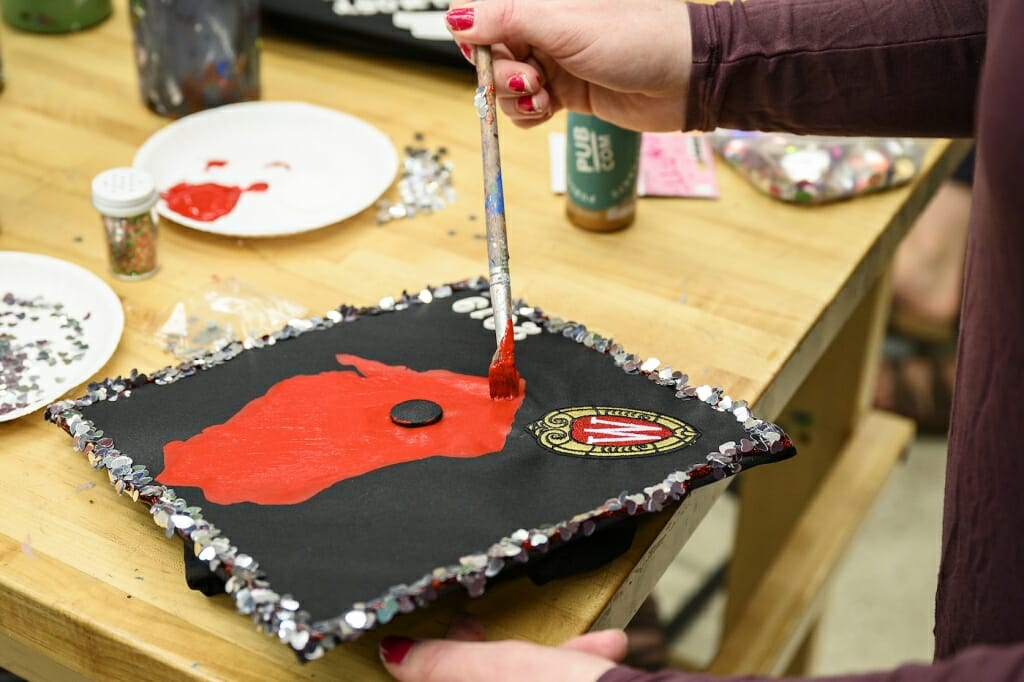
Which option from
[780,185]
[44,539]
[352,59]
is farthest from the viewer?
[352,59]

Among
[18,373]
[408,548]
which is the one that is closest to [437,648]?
[408,548]

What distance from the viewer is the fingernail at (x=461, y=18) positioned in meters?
1.00

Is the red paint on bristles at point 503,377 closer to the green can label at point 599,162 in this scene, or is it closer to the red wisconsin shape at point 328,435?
A: the red wisconsin shape at point 328,435

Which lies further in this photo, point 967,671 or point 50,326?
point 50,326

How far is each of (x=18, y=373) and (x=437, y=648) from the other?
18.3 inches

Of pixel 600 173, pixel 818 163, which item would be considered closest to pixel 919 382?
pixel 818 163

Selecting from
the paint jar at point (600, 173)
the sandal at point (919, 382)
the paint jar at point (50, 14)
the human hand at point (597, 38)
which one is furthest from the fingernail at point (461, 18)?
the sandal at point (919, 382)

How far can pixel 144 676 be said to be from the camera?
748mm

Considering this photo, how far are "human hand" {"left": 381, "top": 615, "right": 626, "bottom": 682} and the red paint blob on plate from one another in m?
0.57

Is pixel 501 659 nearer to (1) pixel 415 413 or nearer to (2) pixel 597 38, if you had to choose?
(1) pixel 415 413

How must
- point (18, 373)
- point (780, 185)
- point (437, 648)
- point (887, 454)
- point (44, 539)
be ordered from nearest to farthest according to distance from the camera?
point (437, 648), point (44, 539), point (18, 373), point (780, 185), point (887, 454)

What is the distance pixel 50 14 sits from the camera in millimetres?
1436

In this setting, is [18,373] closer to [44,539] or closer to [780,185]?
[44,539]

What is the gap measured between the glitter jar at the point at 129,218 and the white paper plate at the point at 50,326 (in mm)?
35
